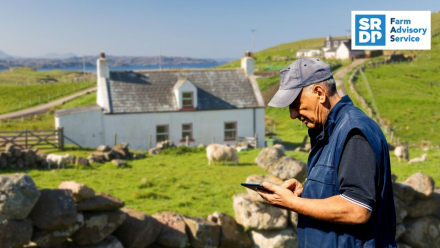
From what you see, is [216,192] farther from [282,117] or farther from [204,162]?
[282,117]

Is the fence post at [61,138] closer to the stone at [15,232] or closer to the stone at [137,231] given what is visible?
the stone at [137,231]

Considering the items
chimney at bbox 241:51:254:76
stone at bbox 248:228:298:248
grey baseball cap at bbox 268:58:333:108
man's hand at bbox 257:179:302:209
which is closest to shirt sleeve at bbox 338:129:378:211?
man's hand at bbox 257:179:302:209

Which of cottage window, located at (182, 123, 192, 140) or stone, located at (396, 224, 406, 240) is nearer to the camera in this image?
stone, located at (396, 224, 406, 240)

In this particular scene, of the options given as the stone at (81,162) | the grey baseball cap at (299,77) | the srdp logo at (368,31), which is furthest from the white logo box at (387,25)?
the grey baseball cap at (299,77)

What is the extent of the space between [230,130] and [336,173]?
2930 centimetres

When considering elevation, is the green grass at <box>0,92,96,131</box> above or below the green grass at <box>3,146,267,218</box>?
above

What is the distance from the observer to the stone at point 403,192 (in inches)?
497

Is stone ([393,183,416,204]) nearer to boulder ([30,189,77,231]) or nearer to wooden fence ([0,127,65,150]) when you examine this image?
boulder ([30,189,77,231])

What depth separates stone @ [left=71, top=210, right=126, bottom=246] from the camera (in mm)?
10266

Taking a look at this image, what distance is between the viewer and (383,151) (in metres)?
3.60

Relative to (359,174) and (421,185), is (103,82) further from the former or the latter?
(359,174)

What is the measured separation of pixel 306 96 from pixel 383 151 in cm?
73

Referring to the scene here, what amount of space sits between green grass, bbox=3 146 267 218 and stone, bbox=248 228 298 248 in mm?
1377

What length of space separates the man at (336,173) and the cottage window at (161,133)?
27774 millimetres
